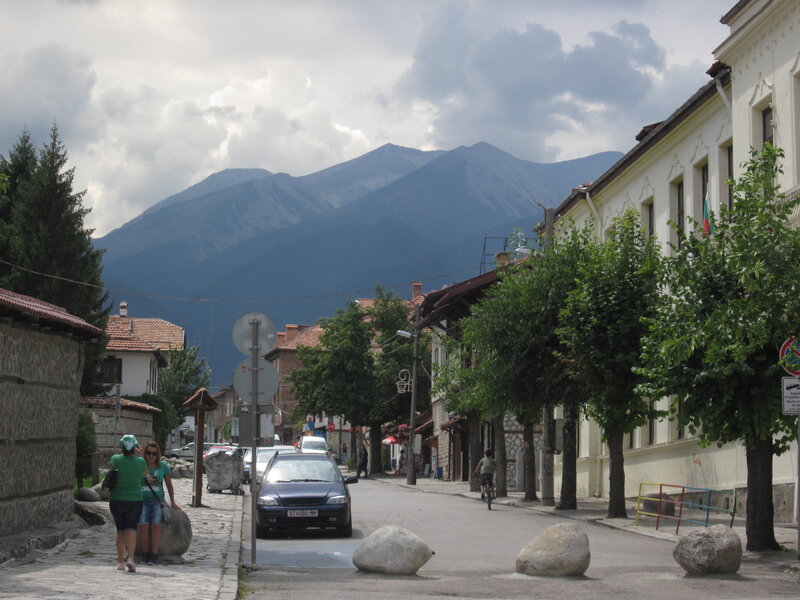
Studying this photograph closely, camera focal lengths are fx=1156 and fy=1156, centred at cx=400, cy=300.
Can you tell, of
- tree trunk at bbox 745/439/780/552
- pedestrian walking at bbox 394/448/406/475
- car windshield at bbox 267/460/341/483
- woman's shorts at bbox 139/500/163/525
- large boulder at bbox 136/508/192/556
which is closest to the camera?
woman's shorts at bbox 139/500/163/525

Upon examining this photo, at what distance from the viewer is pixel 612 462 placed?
85.8 ft

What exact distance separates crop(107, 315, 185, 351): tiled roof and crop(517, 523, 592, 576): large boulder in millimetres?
74129

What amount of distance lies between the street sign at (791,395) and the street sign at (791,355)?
14 cm

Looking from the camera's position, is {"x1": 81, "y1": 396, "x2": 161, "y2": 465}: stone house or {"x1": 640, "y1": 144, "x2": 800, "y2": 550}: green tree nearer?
{"x1": 640, "y1": 144, "x2": 800, "y2": 550}: green tree

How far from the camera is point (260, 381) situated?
49.1 ft

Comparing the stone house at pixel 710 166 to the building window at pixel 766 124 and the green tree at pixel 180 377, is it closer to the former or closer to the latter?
the building window at pixel 766 124

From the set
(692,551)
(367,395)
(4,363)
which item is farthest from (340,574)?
(367,395)

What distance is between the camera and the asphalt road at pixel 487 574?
12320 millimetres

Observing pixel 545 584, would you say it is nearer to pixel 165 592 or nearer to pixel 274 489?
pixel 165 592

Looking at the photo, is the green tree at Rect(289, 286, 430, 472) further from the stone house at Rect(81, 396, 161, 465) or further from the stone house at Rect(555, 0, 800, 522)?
the stone house at Rect(555, 0, 800, 522)

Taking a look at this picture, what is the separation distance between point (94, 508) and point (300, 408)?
2038 inches

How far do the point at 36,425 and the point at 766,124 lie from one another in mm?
14872

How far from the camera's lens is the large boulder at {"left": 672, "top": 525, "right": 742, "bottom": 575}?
13805 millimetres

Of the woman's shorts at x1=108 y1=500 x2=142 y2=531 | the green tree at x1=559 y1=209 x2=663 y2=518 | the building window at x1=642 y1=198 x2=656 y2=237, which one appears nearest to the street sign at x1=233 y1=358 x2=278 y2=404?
the woman's shorts at x1=108 y1=500 x2=142 y2=531
